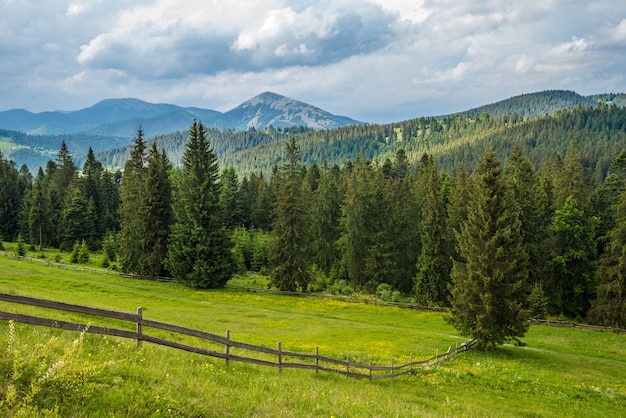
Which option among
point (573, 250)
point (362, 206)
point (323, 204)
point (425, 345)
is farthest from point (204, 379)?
point (323, 204)

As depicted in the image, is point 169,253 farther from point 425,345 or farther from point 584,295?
point 584,295

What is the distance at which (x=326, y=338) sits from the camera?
31109 millimetres

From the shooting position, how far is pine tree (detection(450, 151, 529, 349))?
29.4 metres

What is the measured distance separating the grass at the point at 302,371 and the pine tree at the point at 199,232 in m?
2.54

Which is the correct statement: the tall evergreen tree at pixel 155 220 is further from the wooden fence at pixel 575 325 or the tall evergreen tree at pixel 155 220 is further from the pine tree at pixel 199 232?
the wooden fence at pixel 575 325

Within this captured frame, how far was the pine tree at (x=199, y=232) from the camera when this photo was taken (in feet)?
172

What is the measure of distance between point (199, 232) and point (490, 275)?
36.2 metres

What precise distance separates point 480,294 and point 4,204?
10124cm

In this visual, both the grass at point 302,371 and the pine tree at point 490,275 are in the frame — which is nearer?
the grass at point 302,371

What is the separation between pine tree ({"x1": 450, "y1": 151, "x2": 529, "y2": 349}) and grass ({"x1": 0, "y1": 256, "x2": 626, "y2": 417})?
235 centimetres

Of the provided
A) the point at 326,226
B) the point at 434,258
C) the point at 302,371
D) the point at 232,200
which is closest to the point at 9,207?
the point at 232,200

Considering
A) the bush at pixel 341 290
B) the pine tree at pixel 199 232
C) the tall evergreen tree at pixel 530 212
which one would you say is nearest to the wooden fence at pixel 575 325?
the tall evergreen tree at pixel 530 212

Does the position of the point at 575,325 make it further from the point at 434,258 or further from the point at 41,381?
the point at 41,381

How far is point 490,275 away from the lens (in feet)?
98.6
